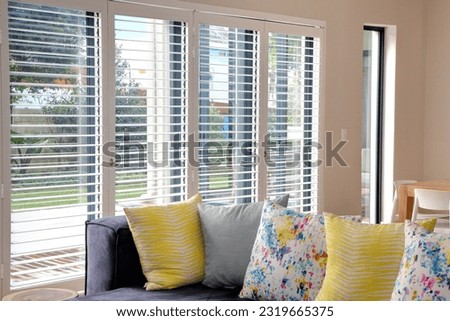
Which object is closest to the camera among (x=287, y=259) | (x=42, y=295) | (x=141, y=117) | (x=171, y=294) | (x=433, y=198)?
(x=287, y=259)

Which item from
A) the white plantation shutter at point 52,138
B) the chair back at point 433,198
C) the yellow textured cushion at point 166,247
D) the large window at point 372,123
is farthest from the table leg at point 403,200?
the yellow textured cushion at point 166,247

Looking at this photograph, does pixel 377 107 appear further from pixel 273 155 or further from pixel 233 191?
pixel 233 191

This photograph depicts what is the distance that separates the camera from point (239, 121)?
6148 mm

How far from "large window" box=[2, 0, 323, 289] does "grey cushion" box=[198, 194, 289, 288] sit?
1.52 meters

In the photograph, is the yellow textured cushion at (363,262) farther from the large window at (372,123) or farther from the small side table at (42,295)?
the large window at (372,123)

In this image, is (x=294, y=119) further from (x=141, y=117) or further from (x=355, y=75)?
(x=141, y=117)

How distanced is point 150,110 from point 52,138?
85cm

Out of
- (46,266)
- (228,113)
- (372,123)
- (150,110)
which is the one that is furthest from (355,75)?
(46,266)

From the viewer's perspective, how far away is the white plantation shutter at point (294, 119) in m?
6.43

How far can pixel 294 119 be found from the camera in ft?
21.8

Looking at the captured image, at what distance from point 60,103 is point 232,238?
184cm

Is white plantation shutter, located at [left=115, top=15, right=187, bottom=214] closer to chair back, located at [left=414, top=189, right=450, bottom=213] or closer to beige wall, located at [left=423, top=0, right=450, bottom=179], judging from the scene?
chair back, located at [left=414, top=189, right=450, bottom=213]

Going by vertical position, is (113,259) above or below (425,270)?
below
